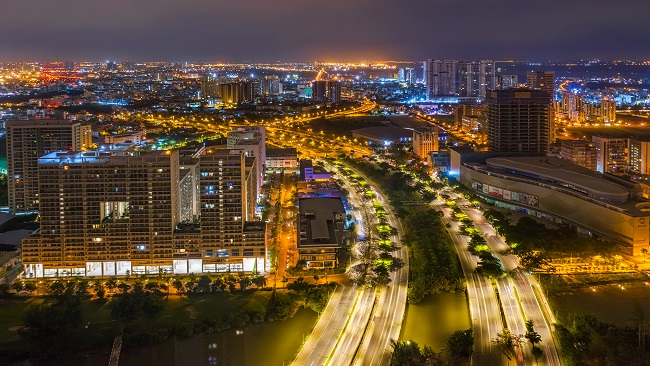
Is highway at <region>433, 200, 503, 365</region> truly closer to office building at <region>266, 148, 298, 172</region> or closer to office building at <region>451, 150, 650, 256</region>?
office building at <region>451, 150, 650, 256</region>

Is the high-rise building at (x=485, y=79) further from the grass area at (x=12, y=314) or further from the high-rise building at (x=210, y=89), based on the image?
the grass area at (x=12, y=314)

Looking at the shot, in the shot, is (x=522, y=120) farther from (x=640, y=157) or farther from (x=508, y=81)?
(x=508, y=81)

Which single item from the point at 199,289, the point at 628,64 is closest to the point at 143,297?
the point at 199,289

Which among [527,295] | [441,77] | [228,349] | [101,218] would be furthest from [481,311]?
[441,77]

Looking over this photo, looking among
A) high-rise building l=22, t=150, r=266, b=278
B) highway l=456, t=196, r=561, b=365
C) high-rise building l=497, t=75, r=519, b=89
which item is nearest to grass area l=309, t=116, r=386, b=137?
high-rise building l=497, t=75, r=519, b=89

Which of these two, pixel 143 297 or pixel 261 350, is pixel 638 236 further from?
pixel 143 297

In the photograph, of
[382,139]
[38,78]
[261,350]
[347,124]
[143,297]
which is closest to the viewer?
[261,350]
